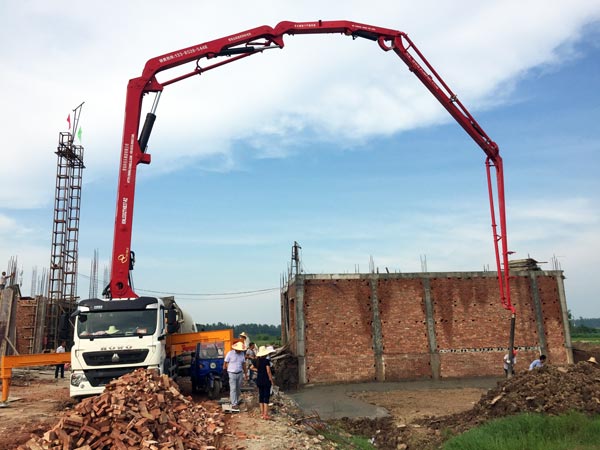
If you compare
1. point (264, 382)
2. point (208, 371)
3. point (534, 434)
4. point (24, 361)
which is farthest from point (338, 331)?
point (24, 361)

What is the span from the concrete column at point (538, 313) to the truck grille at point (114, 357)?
19535 millimetres

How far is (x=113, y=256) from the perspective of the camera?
11.9 metres

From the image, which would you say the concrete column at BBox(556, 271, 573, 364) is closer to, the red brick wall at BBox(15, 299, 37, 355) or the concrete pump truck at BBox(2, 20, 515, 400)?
the concrete pump truck at BBox(2, 20, 515, 400)

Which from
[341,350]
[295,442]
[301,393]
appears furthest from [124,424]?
[341,350]

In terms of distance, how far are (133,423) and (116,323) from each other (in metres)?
4.02

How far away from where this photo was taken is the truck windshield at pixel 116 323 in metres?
10.9

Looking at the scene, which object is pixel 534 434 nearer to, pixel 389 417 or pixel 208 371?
pixel 389 417

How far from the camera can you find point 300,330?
2158 centimetres

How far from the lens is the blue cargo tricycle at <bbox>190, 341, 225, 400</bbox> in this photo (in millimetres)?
13625

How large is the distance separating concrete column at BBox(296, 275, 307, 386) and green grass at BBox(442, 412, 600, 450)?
38.4 feet

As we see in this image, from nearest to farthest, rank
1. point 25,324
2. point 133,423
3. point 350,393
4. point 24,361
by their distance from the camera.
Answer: point 133,423 < point 24,361 < point 350,393 < point 25,324

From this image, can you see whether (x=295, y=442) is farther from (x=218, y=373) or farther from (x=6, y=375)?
(x=6, y=375)

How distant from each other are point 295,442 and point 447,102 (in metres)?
13.8

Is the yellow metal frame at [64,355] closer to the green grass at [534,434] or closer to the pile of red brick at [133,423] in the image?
the pile of red brick at [133,423]
